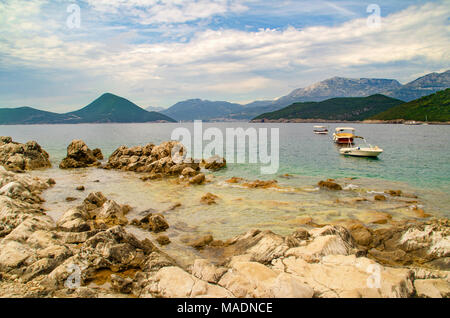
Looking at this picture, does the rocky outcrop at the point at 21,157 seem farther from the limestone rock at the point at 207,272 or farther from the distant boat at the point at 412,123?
the distant boat at the point at 412,123

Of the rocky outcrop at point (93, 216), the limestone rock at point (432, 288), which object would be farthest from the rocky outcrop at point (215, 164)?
the limestone rock at point (432, 288)

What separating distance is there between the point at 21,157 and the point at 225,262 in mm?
42898

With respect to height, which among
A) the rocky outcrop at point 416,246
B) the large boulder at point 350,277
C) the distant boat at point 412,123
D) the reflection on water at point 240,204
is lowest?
the reflection on water at point 240,204

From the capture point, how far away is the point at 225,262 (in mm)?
10875

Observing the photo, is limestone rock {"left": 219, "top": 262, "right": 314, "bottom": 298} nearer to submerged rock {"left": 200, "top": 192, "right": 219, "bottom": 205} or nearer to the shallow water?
the shallow water

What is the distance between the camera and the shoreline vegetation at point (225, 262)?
8.04 m

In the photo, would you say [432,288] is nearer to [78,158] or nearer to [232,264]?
[232,264]

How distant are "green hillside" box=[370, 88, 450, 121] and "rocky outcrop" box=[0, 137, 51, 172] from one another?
200 m

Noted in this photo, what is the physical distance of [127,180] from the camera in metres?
33.1

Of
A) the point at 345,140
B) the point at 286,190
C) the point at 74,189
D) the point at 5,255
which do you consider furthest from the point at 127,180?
the point at 345,140

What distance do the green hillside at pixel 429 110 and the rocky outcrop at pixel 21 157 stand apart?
200 meters

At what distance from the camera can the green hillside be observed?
166 m

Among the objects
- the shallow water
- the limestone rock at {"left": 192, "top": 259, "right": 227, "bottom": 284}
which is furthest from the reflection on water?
the limestone rock at {"left": 192, "top": 259, "right": 227, "bottom": 284}

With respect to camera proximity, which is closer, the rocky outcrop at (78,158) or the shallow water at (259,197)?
the shallow water at (259,197)
